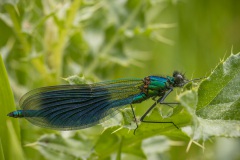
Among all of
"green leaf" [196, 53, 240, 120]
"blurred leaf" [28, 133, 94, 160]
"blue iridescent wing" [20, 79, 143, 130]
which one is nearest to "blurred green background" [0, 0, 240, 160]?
"blurred leaf" [28, 133, 94, 160]

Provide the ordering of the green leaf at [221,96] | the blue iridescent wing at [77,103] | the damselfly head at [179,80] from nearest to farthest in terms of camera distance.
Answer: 1. the green leaf at [221,96]
2. the blue iridescent wing at [77,103]
3. the damselfly head at [179,80]

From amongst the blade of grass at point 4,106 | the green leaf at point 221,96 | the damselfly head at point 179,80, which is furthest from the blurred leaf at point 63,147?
the green leaf at point 221,96

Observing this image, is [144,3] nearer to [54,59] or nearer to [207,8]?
[54,59]

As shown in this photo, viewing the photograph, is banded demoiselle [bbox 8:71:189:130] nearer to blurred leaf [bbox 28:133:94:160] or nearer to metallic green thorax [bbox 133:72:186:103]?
metallic green thorax [bbox 133:72:186:103]

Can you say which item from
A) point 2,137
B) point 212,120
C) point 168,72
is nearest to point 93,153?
point 2,137

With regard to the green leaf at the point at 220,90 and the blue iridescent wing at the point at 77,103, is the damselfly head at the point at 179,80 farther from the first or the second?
the green leaf at the point at 220,90

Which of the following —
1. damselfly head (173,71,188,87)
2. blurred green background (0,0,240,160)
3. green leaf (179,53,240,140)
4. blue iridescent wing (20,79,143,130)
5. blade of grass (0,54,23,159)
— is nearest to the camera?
green leaf (179,53,240,140)

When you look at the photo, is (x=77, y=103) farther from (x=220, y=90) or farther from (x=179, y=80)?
(x=220, y=90)

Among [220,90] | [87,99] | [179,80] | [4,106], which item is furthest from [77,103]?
[220,90]
